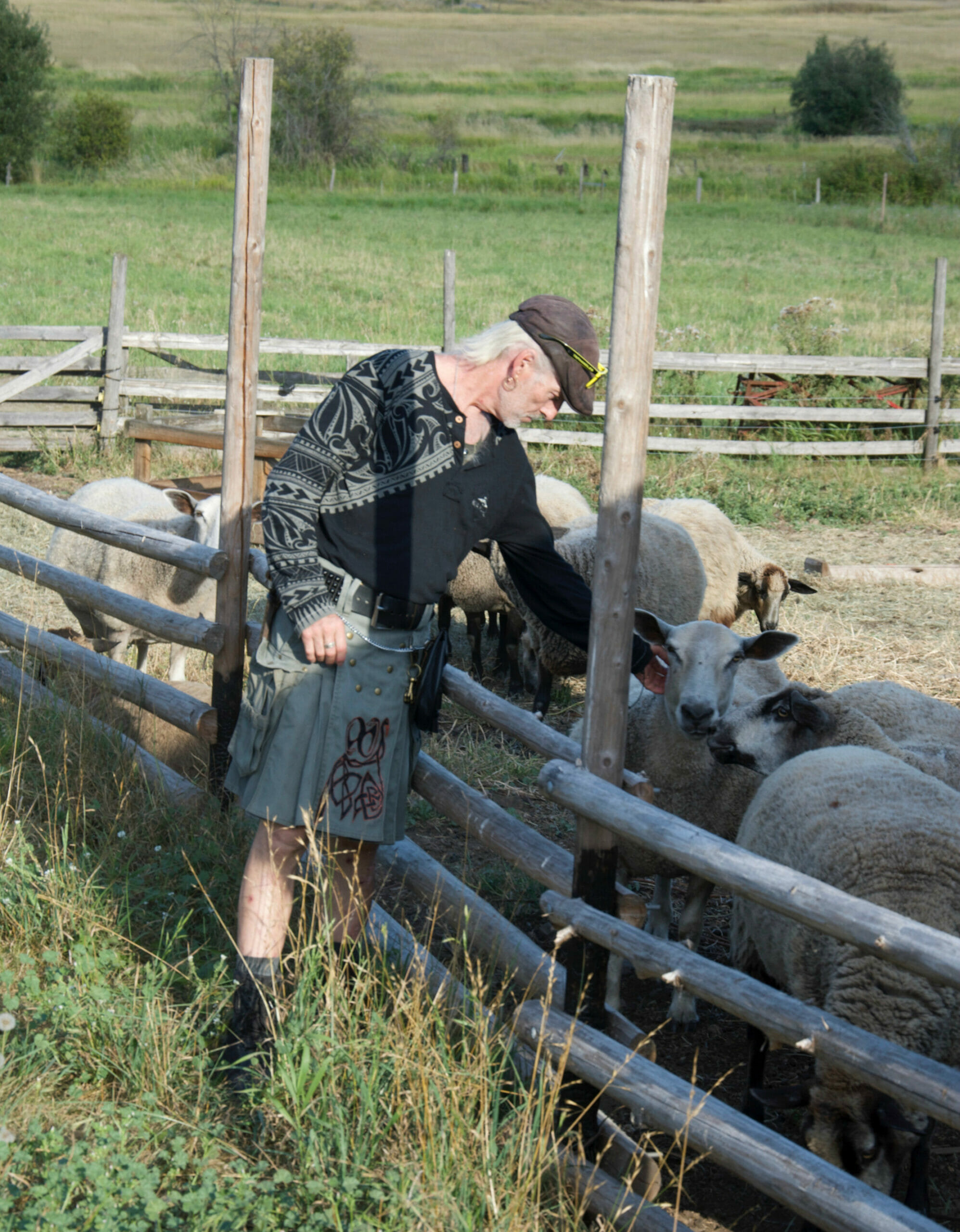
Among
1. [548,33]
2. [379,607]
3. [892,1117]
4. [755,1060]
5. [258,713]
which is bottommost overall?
[755,1060]

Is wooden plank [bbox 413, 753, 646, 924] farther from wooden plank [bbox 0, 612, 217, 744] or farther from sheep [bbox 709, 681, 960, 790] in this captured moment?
sheep [bbox 709, 681, 960, 790]

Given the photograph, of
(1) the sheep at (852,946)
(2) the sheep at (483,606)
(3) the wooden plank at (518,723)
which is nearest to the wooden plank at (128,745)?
(3) the wooden plank at (518,723)

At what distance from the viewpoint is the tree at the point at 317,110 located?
45.6 meters

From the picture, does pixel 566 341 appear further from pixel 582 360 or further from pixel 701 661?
pixel 701 661

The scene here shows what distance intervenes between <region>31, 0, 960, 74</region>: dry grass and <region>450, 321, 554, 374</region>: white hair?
78382mm

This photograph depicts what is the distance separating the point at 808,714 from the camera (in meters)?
4.16

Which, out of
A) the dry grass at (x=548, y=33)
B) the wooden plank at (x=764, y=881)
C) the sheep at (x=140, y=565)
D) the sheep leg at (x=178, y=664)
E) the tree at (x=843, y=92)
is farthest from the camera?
the dry grass at (x=548, y=33)

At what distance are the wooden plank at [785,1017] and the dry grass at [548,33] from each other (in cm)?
7925

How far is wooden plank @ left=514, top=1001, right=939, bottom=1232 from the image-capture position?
6.86 ft

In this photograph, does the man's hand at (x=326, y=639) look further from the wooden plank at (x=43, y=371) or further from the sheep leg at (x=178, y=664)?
the wooden plank at (x=43, y=371)

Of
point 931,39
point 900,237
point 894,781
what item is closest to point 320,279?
point 900,237

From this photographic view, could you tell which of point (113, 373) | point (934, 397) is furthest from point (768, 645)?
point (113, 373)

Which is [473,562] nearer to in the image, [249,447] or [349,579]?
[249,447]

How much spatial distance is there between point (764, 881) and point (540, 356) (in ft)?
4.29
